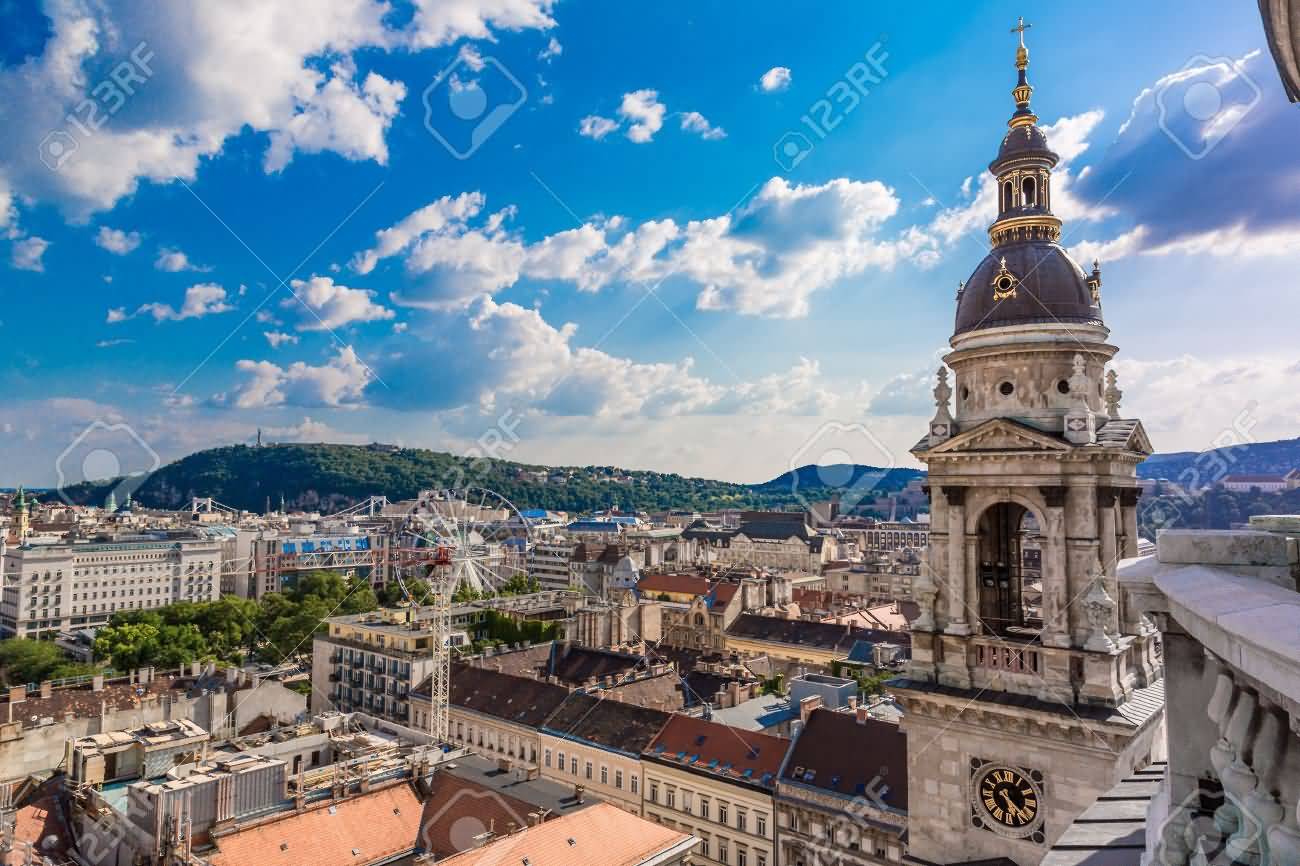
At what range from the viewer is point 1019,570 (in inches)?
834

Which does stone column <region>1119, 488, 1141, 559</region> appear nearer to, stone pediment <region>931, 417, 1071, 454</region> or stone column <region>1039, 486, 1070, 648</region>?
stone column <region>1039, 486, 1070, 648</region>

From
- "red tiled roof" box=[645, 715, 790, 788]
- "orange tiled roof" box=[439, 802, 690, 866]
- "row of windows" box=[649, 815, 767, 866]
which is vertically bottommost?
"row of windows" box=[649, 815, 767, 866]

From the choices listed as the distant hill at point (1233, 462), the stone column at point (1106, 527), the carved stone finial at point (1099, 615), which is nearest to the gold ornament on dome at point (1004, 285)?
the stone column at point (1106, 527)

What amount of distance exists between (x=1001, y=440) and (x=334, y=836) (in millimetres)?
24332

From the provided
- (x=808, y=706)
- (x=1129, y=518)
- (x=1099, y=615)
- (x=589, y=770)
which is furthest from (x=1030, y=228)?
(x=589, y=770)

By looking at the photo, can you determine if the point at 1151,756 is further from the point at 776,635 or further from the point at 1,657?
the point at 1,657

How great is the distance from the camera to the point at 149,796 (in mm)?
26609

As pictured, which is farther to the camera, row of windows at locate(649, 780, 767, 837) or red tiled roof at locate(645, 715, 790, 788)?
red tiled roof at locate(645, 715, 790, 788)

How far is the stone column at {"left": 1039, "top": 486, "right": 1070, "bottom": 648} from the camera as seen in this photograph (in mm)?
18266

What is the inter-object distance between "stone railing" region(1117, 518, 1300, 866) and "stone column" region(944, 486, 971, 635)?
501 inches

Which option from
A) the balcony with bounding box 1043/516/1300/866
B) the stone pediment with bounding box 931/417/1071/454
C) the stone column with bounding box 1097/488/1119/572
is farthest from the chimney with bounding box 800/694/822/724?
the balcony with bounding box 1043/516/1300/866

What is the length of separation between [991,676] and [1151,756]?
3.81m

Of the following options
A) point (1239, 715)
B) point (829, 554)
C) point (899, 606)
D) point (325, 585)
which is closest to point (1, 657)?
point (325, 585)

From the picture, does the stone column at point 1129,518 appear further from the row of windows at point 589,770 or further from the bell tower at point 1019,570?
the row of windows at point 589,770
